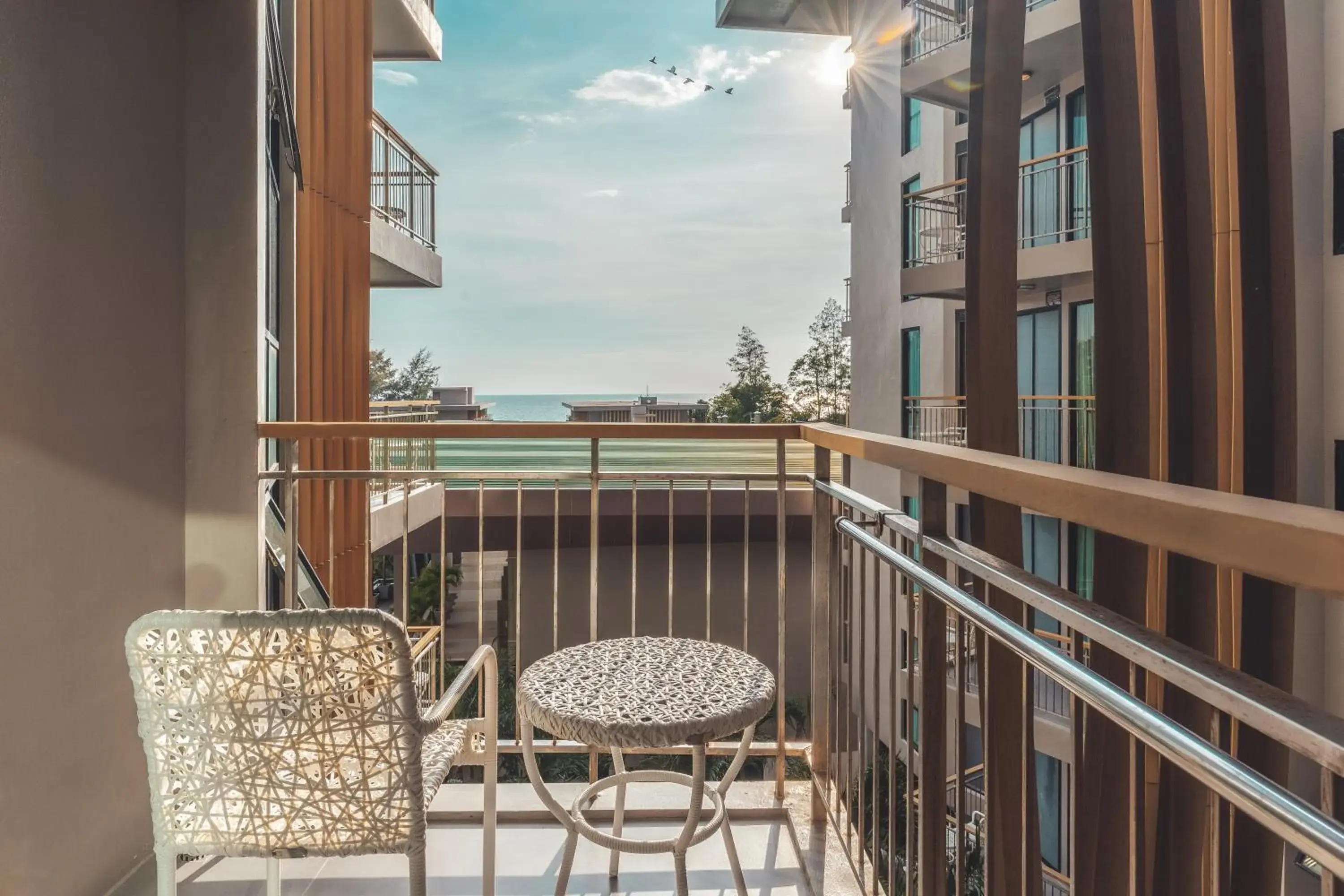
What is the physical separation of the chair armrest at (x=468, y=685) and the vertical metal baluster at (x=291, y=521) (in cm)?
84

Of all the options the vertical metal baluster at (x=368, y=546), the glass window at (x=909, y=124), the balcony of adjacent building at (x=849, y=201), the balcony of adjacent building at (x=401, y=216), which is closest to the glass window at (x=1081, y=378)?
the glass window at (x=909, y=124)

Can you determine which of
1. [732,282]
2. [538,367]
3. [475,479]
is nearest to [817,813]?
[475,479]

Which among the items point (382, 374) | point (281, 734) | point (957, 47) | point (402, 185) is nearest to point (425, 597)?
point (402, 185)

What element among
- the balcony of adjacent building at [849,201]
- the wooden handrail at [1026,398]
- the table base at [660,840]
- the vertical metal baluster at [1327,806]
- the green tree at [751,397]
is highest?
the balcony of adjacent building at [849,201]

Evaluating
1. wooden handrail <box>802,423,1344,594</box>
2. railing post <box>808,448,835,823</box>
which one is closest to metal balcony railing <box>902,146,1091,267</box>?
railing post <box>808,448,835,823</box>

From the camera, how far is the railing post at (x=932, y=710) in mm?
1305

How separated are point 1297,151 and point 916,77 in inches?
169

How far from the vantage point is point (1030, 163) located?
6328 mm

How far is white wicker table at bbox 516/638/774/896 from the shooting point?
1.52m

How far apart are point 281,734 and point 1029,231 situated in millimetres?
7469

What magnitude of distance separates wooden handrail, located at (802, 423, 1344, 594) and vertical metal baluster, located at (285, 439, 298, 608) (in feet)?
6.58

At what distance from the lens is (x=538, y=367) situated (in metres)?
33.5

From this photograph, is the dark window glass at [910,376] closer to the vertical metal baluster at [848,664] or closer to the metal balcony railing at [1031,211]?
the metal balcony railing at [1031,211]

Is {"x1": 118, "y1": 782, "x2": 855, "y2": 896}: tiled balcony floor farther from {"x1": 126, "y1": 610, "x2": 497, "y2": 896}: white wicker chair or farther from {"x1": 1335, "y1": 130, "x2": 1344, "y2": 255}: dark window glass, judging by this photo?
{"x1": 1335, "y1": 130, "x2": 1344, "y2": 255}: dark window glass
